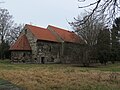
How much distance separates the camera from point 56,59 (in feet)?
252

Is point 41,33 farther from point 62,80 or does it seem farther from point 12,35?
point 62,80

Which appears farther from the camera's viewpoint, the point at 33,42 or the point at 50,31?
the point at 50,31

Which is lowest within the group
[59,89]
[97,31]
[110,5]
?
[59,89]

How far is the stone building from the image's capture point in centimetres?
7112

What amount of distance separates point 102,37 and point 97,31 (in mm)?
2995

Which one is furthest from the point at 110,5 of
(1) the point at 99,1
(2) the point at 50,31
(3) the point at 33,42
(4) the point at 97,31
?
(2) the point at 50,31

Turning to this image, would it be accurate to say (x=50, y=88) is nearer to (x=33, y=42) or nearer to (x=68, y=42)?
(x=33, y=42)

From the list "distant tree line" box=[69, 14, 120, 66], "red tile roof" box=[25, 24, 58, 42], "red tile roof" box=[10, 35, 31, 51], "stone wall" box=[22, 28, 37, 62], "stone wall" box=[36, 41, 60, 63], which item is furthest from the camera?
"red tile roof" box=[25, 24, 58, 42]

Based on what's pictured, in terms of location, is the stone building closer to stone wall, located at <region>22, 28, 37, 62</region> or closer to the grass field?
stone wall, located at <region>22, 28, 37, 62</region>

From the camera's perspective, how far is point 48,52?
7506cm

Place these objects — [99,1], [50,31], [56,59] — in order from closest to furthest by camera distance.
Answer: [99,1] → [56,59] → [50,31]

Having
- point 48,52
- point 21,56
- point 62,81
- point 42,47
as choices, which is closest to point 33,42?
point 42,47

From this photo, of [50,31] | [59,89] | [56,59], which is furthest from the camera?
[50,31]

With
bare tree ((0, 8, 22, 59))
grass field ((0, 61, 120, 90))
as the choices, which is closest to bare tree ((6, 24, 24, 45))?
bare tree ((0, 8, 22, 59))
